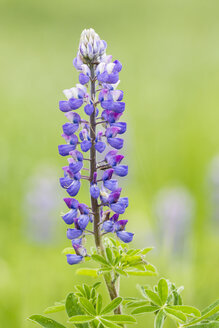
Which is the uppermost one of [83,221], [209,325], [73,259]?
[83,221]

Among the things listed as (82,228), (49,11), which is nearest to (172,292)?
(82,228)

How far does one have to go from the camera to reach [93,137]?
184 cm

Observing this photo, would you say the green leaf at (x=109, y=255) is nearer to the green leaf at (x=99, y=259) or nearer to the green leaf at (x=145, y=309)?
the green leaf at (x=99, y=259)

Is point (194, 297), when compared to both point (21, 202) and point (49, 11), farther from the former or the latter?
point (49, 11)

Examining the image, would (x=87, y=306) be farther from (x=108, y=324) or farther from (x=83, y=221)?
(x=83, y=221)

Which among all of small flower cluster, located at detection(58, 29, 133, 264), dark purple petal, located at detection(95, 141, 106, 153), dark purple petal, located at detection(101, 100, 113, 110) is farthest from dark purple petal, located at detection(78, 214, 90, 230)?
dark purple petal, located at detection(101, 100, 113, 110)

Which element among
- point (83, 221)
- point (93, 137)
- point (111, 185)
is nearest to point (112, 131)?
point (93, 137)

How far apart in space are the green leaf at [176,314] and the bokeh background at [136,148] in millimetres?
1657

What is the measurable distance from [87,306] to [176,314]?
26cm

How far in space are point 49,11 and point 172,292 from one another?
17.9 metres

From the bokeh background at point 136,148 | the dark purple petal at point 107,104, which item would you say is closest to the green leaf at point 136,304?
the dark purple petal at point 107,104

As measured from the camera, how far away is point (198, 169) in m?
5.95

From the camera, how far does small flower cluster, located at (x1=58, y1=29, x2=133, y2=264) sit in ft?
5.90

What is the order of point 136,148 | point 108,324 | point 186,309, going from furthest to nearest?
point 136,148, point 186,309, point 108,324
